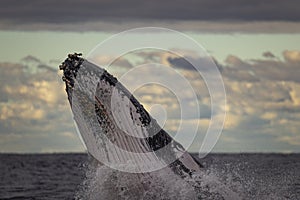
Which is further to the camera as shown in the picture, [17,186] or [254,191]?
[17,186]

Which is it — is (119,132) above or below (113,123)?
below

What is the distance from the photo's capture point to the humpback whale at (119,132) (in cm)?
1705

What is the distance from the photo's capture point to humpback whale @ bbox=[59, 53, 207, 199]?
17.0m

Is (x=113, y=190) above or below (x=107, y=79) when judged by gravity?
below

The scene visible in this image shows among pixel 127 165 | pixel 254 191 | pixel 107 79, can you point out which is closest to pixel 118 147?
pixel 127 165

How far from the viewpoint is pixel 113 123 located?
17.0 metres

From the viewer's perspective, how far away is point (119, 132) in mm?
17016

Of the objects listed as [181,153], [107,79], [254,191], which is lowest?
[254,191]

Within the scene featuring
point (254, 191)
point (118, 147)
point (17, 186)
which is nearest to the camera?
point (118, 147)

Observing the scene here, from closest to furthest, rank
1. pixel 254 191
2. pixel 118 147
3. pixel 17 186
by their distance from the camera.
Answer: pixel 118 147 < pixel 254 191 < pixel 17 186

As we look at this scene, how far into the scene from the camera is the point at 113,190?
17625 millimetres

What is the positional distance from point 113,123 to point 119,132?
23 centimetres

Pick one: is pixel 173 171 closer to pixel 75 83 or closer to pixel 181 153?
pixel 181 153

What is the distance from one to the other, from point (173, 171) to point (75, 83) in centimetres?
286
